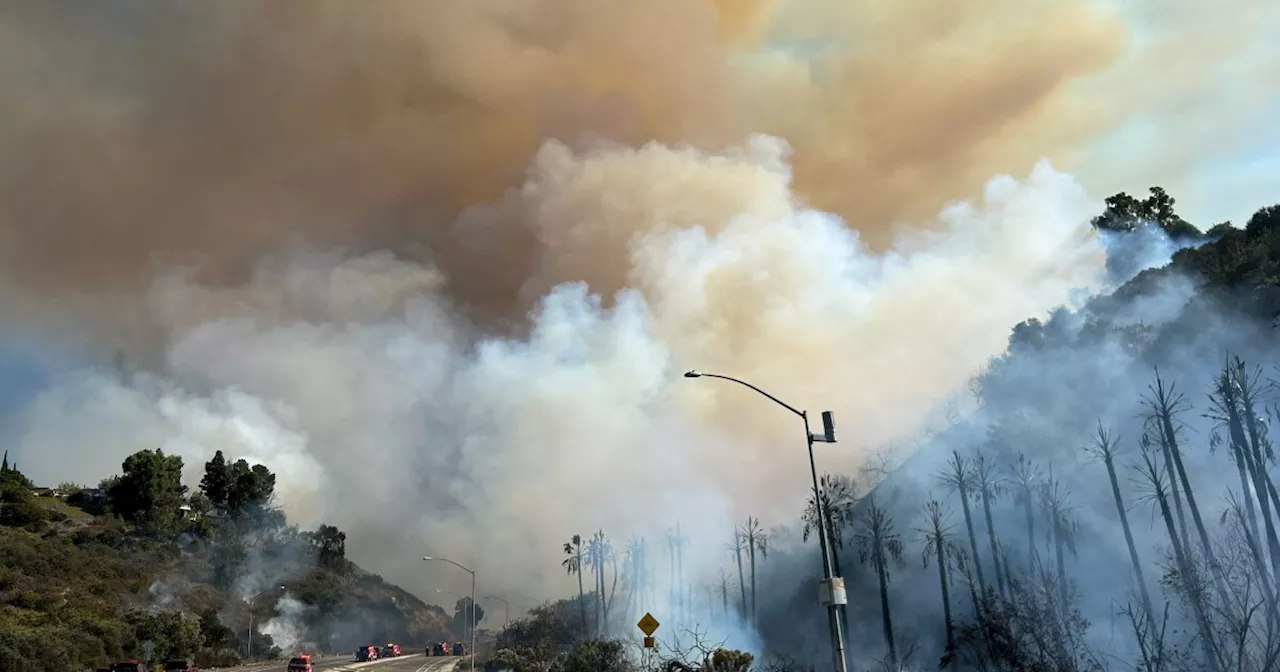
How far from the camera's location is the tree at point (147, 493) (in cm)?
15338

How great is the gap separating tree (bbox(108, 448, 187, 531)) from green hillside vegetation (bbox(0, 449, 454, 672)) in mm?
234

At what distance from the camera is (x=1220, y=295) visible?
269 ft

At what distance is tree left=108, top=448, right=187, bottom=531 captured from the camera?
153375mm

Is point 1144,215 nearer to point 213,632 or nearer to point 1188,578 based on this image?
point 1188,578

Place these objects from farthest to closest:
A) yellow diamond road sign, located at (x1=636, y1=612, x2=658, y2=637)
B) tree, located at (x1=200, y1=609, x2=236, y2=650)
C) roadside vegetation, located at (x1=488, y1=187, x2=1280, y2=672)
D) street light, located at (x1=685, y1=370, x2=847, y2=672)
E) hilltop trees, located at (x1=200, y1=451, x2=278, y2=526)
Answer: hilltop trees, located at (x1=200, y1=451, x2=278, y2=526)
tree, located at (x1=200, y1=609, x2=236, y2=650)
roadside vegetation, located at (x1=488, y1=187, x2=1280, y2=672)
yellow diamond road sign, located at (x1=636, y1=612, x2=658, y2=637)
street light, located at (x1=685, y1=370, x2=847, y2=672)

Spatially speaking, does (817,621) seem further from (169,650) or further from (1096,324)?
(169,650)

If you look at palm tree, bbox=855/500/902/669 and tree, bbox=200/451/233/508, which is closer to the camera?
palm tree, bbox=855/500/902/669

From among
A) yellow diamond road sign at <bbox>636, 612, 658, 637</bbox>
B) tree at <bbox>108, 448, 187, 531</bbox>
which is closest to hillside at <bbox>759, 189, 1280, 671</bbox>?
yellow diamond road sign at <bbox>636, 612, 658, 637</bbox>

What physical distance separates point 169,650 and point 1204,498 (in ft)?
337

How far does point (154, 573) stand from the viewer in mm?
130500

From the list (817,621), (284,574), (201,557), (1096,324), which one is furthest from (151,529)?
(1096,324)

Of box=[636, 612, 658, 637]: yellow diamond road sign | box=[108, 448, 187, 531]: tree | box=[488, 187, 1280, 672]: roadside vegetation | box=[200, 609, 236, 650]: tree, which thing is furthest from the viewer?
box=[108, 448, 187, 531]: tree

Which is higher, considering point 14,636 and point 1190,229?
point 1190,229

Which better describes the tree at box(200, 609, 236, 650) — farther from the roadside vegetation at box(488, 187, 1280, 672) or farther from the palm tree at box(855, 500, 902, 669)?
the palm tree at box(855, 500, 902, 669)
